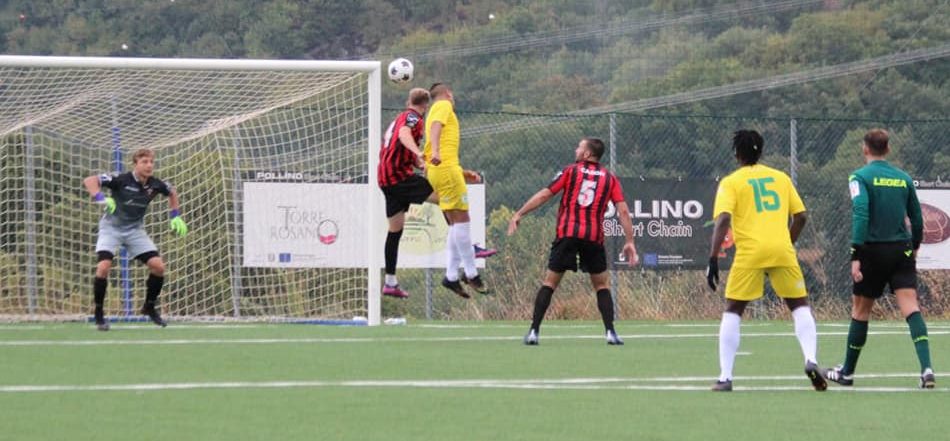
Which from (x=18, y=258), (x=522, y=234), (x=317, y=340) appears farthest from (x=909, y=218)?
(x=522, y=234)

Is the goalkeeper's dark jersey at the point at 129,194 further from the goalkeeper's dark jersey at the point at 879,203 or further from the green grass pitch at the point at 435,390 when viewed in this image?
the goalkeeper's dark jersey at the point at 879,203

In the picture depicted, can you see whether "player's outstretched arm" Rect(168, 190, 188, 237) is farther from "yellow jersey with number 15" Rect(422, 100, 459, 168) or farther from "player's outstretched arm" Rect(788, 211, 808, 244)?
"player's outstretched arm" Rect(788, 211, 808, 244)

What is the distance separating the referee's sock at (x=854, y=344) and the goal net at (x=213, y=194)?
862 centimetres

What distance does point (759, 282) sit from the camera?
1172cm

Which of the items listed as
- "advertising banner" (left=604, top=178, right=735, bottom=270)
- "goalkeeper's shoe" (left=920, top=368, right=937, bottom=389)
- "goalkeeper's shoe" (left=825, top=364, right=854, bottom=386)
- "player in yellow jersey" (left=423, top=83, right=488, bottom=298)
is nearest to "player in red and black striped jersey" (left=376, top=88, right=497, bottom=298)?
"player in yellow jersey" (left=423, top=83, right=488, bottom=298)

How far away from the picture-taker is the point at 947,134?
38219mm

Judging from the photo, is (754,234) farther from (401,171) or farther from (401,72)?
(401,72)

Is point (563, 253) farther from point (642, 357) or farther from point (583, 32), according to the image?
point (583, 32)

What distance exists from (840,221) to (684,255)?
363cm

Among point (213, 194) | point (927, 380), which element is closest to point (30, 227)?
point (213, 194)

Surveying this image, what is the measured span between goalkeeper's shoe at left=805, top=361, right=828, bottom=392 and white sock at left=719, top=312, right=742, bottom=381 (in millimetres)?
479

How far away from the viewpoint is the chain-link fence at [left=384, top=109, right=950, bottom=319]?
2394 centimetres

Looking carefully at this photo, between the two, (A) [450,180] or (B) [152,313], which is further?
(B) [152,313]

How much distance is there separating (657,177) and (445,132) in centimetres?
805
